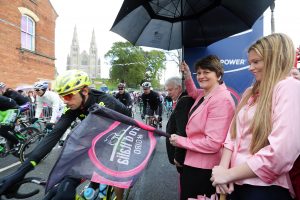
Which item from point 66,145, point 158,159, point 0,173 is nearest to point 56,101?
point 0,173

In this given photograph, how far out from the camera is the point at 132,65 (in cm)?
8175

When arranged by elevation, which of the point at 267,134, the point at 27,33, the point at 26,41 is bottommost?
the point at 267,134

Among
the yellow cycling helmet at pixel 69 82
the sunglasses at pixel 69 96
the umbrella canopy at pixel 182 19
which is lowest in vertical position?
the sunglasses at pixel 69 96

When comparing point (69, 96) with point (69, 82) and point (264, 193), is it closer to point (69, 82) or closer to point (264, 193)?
point (69, 82)

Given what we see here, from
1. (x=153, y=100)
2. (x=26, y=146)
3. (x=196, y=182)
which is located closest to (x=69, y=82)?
(x=196, y=182)

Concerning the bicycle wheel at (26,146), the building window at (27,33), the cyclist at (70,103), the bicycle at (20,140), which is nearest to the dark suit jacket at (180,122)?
the cyclist at (70,103)

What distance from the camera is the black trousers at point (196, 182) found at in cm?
256

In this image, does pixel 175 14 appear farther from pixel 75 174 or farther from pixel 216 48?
pixel 75 174

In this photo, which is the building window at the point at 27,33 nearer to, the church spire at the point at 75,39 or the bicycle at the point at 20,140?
the bicycle at the point at 20,140

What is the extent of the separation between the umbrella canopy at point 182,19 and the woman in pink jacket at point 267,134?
2.43m

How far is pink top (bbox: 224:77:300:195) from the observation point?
146cm

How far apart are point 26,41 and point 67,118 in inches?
873

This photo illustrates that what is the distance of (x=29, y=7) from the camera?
22672 millimetres

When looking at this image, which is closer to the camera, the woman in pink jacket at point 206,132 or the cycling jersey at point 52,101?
the woman in pink jacket at point 206,132
